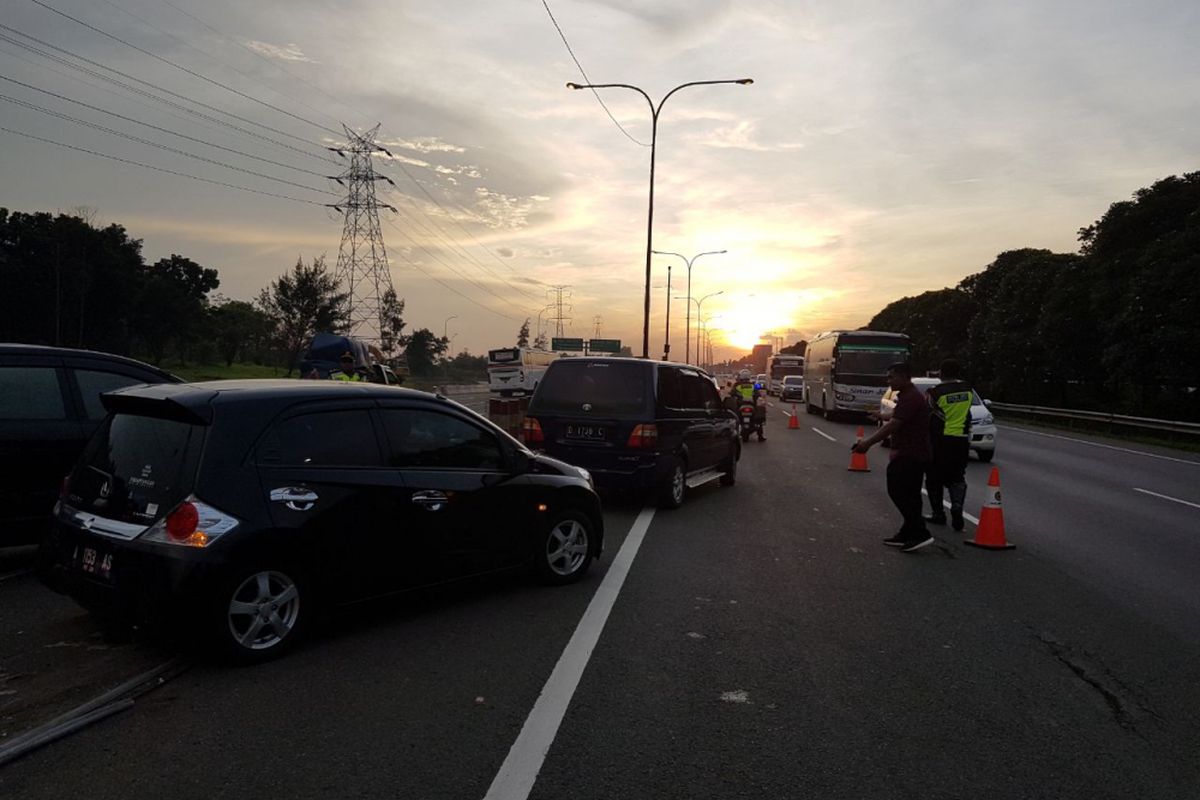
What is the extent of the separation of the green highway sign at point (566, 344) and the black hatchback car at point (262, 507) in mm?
69350

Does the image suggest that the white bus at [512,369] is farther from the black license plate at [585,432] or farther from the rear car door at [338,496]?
the rear car door at [338,496]

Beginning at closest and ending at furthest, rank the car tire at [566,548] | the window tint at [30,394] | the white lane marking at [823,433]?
the window tint at [30,394], the car tire at [566,548], the white lane marking at [823,433]

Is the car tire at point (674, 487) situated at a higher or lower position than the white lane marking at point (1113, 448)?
higher

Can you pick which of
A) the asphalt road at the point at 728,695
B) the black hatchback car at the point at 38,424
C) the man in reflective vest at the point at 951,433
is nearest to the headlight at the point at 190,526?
the asphalt road at the point at 728,695

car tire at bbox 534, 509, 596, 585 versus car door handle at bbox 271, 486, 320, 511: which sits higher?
car door handle at bbox 271, 486, 320, 511

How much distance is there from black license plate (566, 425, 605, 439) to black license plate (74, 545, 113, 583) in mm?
6029

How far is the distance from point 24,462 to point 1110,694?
729 cm

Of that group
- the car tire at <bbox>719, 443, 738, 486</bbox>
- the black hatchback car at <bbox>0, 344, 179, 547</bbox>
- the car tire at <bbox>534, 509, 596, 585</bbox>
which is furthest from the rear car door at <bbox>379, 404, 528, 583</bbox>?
the car tire at <bbox>719, 443, 738, 486</bbox>

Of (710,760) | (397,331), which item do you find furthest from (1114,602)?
(397,331)

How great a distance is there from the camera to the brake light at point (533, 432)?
406 inches

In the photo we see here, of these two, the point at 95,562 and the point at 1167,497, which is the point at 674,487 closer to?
the point at 95,562

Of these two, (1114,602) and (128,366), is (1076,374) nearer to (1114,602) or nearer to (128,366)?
(1114,602)

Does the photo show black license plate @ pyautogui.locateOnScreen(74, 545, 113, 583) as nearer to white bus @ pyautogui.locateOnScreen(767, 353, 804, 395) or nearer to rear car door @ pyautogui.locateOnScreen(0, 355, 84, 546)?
rear car door @ pyautogui.locateOnScreen(0, 355, 84, 546)

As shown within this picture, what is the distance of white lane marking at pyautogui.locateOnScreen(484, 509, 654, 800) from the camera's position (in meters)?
3.41
